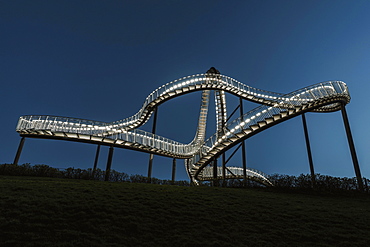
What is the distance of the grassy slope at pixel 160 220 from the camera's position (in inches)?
221

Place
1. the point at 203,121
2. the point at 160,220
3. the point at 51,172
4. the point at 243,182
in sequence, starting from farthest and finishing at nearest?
the point at 203,121, the point at 243,182, the point at 51,172, the point at 160,220

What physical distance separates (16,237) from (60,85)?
710 feet

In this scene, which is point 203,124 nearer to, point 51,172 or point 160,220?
point 51,172

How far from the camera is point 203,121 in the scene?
30.5 m

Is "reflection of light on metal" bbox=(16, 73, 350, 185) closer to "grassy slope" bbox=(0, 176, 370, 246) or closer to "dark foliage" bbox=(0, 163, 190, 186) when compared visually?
"dark foliage" bbox=(0, 163, 190, 186)

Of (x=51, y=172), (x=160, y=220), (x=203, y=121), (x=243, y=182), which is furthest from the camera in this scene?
(x=203, y=121)

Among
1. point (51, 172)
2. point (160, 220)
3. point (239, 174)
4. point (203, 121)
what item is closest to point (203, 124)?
point (203, 121)

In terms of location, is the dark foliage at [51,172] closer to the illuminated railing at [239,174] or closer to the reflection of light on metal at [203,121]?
the reflection of light on metal at [203,121]

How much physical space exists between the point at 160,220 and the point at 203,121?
24.0m

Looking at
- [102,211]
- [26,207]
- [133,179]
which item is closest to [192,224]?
[102,211]

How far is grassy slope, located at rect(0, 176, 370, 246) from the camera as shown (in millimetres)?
5609

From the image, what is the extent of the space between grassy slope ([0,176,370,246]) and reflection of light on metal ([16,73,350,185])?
8.36 meters

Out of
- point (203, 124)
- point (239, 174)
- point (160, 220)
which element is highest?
point (203, 124)

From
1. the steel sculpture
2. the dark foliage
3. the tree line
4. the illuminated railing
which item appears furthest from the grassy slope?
the illuminated railing
